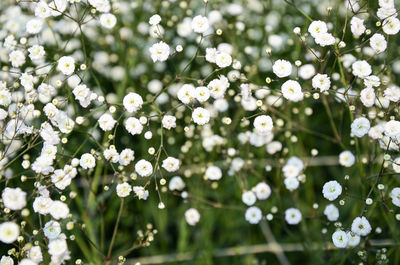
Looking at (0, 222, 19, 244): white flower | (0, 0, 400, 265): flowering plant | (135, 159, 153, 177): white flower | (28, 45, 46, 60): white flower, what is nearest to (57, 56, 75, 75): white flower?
(0, 0, 400, 265): flowering plant

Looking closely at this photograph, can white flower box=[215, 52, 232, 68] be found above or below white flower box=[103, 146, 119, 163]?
above

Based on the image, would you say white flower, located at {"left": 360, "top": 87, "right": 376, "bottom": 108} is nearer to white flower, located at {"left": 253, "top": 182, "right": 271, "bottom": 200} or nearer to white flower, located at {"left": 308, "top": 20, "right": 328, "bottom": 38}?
white flower, located at {"left": 308, "top": 20, "right": 328, "bottom": 38}

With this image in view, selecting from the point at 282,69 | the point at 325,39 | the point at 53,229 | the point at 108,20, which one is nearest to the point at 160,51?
the point at 108,20

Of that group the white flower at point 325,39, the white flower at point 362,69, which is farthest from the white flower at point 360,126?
the white flower at point 325,39

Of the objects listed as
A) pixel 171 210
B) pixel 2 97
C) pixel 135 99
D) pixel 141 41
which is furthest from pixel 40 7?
pixel 171 210

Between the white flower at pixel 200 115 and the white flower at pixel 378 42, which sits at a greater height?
the white flower at pixel 378 42

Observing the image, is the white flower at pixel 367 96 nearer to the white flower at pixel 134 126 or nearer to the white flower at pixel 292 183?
the white flower at pixel 292 183
